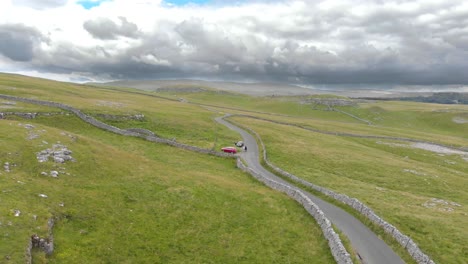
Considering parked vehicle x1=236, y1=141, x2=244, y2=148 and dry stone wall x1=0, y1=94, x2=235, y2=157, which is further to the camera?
parked vehicle x1=236, y1=141, x2=244, y2=148

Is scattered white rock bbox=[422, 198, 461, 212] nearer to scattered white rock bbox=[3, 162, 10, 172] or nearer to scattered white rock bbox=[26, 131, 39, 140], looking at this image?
scattered white rock bbox=[3, 162, 10, 172]

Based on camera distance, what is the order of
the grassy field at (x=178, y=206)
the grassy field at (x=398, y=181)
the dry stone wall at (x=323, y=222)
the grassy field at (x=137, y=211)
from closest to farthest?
the grassy field at (x=137, y=211), the grassy field at (x=178, y=206), the dry stone wall at (x=323, y=222), the grassy field at (x=398, y=181)

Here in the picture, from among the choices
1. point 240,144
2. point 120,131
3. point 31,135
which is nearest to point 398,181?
point 240,144

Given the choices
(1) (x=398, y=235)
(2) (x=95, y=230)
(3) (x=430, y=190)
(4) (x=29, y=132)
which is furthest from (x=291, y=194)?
(4) (x=29, y=132)

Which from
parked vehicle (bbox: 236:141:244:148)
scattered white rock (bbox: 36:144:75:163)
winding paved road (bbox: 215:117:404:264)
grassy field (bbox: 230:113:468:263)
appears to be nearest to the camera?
winding paved road (bbox: 215:117:404:264)

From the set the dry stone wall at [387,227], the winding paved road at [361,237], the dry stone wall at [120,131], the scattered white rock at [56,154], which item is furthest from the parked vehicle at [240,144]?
the scattered white rock at [56,154]

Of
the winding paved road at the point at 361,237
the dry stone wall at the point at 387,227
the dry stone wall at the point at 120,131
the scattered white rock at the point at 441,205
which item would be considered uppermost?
the dry stone wall at the point at 120,131

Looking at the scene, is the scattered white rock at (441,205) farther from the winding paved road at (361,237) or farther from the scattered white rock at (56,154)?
the scattered white rock at (56,154)

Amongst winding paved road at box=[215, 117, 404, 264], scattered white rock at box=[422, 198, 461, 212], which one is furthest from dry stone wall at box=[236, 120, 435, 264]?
scattered white rock at box=[422, 198, 461, 212]

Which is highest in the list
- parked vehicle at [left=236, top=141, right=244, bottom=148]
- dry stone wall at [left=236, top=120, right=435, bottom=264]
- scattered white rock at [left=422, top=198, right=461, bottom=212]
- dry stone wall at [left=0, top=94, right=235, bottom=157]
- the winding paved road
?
dry stone wall at [left=0, top=94, right=235, bottom=157]
